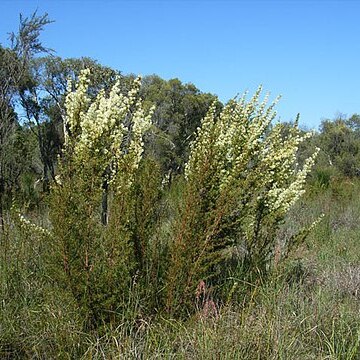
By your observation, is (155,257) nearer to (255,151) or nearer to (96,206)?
(96,206)

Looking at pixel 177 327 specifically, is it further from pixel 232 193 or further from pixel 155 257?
pixel 232 193

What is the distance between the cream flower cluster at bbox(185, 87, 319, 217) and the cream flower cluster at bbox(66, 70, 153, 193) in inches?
24.9

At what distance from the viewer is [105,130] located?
12.4 ft

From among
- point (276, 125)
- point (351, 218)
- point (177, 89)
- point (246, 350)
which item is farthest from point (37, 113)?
point (246, 350)

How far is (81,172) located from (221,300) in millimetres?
1595

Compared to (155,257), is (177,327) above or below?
below

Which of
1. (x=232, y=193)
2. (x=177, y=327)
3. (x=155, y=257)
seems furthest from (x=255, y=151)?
(x=177, y=327)

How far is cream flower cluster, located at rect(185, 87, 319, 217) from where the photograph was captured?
4.41 m

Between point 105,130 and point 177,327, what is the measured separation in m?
1.58

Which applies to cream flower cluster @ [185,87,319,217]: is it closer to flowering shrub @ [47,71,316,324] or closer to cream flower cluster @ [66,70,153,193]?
flowering shrub @ [47,71,316,324]

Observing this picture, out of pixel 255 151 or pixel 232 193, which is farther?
pixel 255 151

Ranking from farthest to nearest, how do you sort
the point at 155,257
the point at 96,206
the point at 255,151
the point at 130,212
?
the point at 255,151 → the point at 155,257 → the point at 130,212 → the point at 96,206

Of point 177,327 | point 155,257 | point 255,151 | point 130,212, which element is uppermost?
point 255,151

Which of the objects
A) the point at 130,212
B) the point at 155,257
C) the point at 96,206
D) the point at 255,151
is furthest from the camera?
the point at 255,151
